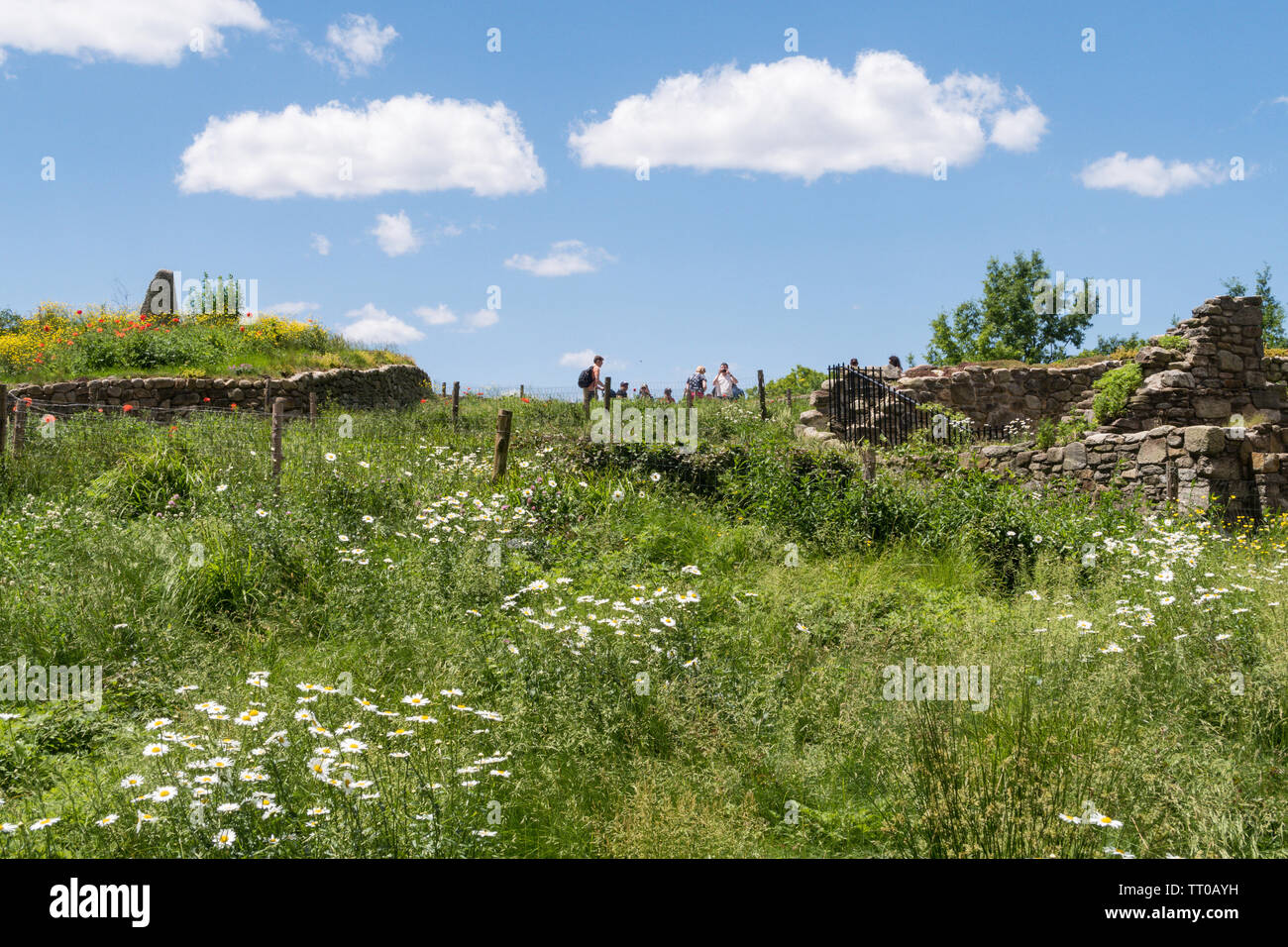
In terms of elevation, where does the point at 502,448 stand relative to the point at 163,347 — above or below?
below

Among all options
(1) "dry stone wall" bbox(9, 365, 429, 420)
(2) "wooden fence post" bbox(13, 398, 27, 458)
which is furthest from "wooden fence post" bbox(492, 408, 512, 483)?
(1) "dry stone wall" bbox(9, 365, 429, 420)

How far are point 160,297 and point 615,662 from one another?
80.7 feet

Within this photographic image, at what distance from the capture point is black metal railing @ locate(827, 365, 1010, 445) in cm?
1638

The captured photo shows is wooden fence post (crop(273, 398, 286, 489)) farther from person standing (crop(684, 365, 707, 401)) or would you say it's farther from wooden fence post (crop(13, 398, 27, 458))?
person standing (crop(684, 365, 707, 401))

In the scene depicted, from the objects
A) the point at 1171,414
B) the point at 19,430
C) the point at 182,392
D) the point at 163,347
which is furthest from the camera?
the point at 163,347

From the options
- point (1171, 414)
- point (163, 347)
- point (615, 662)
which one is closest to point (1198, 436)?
point (1171, 414)

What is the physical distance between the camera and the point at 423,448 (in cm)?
1306

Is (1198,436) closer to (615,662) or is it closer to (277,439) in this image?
Result: (615,662)

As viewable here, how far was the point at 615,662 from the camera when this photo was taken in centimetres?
543

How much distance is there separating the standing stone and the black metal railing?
18.8 meters
